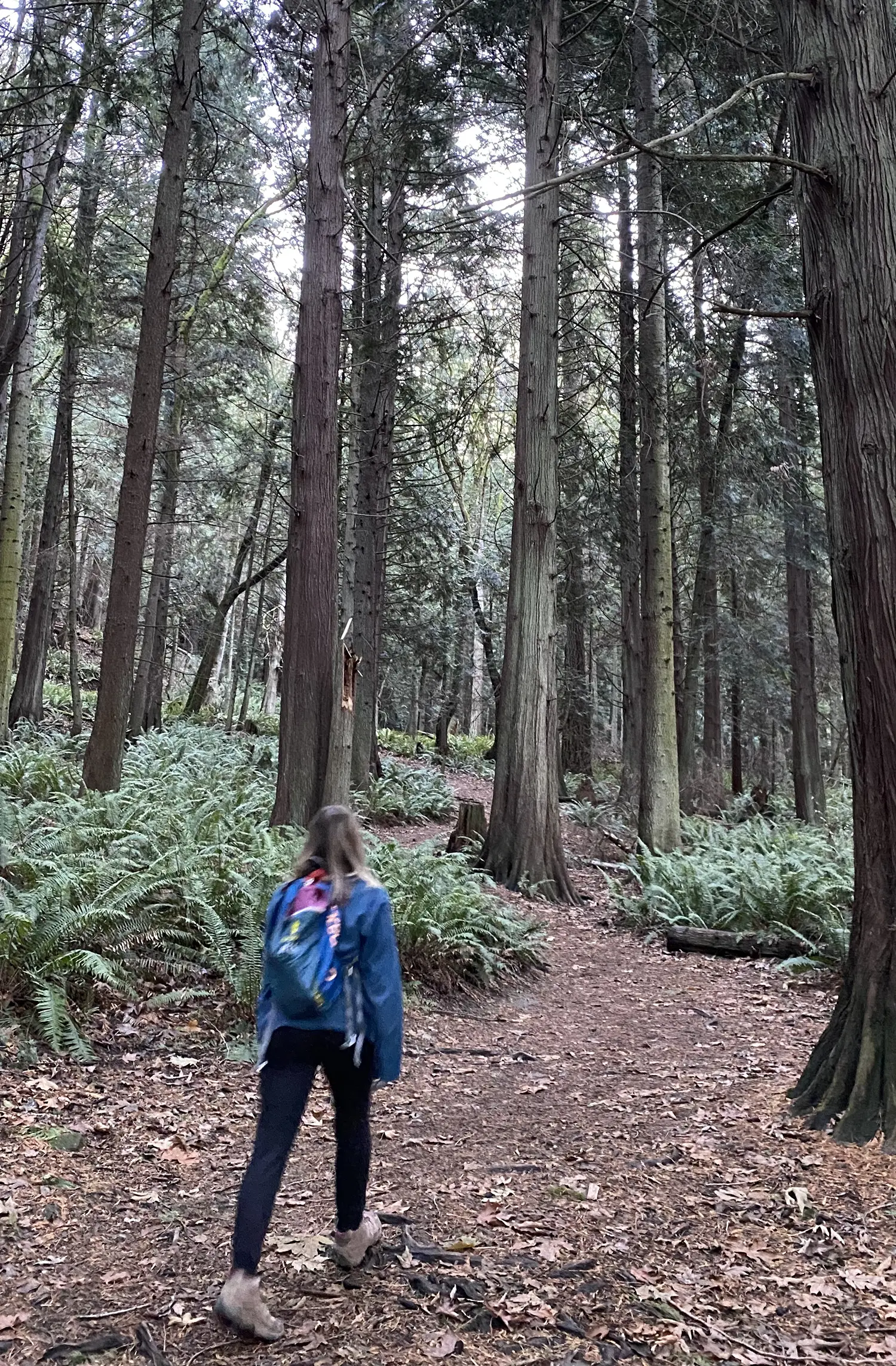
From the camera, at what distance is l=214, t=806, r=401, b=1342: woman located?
→ 9.20 feet

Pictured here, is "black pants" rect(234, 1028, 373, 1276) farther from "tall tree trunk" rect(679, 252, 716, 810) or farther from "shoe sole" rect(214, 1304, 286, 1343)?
"tall tree trunk" rect(679, 252, 716, 810)

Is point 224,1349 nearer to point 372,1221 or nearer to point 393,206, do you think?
point 372,1221

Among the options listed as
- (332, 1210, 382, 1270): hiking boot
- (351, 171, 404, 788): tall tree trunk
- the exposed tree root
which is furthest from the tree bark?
(351, 171, 404, 788): tall tree trunk

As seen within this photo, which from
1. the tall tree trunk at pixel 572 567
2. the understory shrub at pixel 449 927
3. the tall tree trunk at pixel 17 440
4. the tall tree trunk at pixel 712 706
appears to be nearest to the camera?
the understory shrub at pixel 449 927

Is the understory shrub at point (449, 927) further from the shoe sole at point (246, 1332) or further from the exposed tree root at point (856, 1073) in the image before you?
the shoe sole at point (246, 1332)

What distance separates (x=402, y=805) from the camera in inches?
535

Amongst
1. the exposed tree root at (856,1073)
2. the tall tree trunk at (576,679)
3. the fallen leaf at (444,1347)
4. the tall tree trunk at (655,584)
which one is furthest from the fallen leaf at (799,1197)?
the tall tree trunk at (576,679)

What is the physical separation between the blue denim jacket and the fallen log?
247 inches

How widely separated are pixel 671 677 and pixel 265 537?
37.5 feet

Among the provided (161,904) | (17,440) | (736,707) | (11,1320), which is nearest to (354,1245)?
(11,1320)

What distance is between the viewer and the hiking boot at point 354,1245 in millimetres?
3145

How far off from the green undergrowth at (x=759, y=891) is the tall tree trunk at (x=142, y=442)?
19.3 feet

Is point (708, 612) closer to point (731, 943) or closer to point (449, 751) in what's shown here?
point (449, 751)

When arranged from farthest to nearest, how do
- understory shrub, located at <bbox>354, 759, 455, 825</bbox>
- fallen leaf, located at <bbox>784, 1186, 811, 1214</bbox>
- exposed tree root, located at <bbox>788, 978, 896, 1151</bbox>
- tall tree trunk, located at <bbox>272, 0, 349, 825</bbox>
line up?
understory shrub, located at <bbox>354, 759, 455, 825</bbox> < tall tree trunk, located at <bbox>272, 0, 349, 825</bbox> < exposed tree root, located at <bbox>788, 978, 896, 1151</bbox> < fallen leaf, located at <bbox>784, 1186, 811, 1214</bbox>
